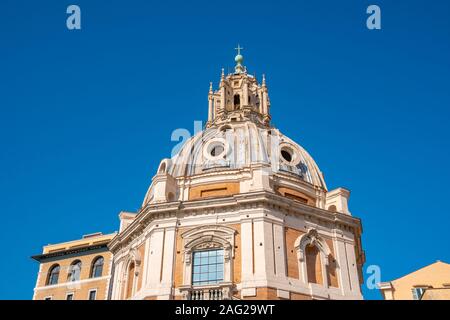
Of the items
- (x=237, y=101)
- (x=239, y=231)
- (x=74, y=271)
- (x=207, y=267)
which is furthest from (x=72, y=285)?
(x=239, y=231)

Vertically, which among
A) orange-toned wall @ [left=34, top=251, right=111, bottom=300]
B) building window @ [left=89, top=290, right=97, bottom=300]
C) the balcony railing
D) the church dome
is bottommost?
the balcony railing

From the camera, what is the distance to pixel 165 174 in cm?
3669

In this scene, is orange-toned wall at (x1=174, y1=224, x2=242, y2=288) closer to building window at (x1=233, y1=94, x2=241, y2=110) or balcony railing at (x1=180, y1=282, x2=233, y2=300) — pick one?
balcony railing at (x1=180, y1=282, x2=233, y2=300)

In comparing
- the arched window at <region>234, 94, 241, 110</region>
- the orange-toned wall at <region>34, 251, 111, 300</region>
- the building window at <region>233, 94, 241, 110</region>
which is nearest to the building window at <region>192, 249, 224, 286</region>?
the orange-toned wall at <region>34, 251, 111, 300</region>

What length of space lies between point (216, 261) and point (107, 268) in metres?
20.1

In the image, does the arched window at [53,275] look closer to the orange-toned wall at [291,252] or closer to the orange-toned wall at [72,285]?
the orange-toned wall at [72,285]

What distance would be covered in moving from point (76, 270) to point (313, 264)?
1032 inches

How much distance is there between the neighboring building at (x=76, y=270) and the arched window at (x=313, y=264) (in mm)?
21706

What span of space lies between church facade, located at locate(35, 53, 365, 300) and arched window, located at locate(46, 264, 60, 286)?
1487 centimetres

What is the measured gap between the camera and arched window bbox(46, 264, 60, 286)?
51.0m

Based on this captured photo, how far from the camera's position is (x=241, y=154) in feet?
127
